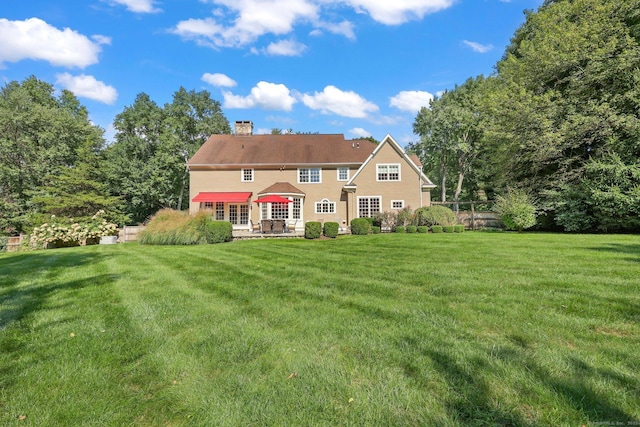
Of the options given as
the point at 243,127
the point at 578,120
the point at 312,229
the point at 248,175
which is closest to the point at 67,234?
the point at 248,175

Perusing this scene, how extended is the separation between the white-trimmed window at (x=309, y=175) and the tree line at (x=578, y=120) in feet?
45.6

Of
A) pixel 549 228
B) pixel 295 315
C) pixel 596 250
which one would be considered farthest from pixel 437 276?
pixel 549 228

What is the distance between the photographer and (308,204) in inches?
1010

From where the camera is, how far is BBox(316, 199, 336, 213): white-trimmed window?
25484 millimetres

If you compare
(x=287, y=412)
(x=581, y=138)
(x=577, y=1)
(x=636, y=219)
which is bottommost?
(x=287, y=412)

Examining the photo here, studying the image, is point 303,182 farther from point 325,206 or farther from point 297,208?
point 325,206

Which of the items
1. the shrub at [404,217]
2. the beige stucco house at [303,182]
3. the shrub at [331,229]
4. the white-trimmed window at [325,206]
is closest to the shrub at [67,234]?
the beige stucco house at [303,182]

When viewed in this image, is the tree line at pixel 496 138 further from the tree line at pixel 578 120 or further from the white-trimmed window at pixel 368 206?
the white-trimmed window at pixel 368 206

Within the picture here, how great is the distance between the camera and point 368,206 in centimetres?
2356

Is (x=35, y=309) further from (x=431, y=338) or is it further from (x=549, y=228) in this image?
(x=549, y=228)

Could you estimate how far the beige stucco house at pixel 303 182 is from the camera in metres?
23.4

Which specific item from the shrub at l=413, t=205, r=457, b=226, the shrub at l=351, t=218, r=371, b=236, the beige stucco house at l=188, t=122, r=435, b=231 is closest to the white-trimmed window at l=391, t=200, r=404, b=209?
the beige stucco house at l=188, t=122, r=435, b=231

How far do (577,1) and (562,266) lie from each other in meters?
23.4

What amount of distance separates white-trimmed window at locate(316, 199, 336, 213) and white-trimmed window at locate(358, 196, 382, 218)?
9.04 feet
